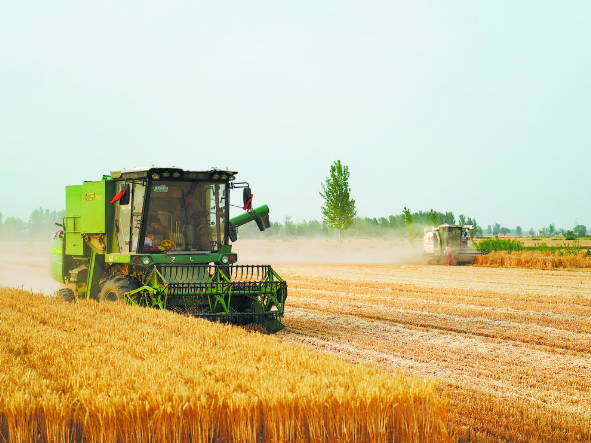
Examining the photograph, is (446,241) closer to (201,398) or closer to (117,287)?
(117,287)

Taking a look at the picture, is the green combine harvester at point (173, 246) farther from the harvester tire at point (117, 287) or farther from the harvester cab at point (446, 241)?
the harvester cab at point (446, 241)

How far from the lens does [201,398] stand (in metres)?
3.44

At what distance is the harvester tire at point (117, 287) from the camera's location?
8984 mm

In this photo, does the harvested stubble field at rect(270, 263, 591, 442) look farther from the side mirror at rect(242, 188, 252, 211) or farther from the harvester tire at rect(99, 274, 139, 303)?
the harvester tire at rect(99, 274, 139, 303)

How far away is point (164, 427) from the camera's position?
3291 mm

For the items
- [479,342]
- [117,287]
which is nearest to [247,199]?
[117,287]

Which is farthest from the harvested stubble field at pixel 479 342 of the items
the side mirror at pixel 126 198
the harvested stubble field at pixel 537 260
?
the harvested stubble field at pixel 537 260

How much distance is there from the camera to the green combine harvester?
8.59 meters

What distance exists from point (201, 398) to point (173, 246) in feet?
20.9

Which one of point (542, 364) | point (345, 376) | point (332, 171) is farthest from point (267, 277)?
→ point (332, 171)

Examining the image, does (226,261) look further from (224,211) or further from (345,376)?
(345,376)

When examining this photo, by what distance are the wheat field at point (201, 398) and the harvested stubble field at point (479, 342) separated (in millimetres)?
1279

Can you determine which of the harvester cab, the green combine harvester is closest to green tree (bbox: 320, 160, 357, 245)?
the harvester cab

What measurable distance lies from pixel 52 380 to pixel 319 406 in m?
1.98
